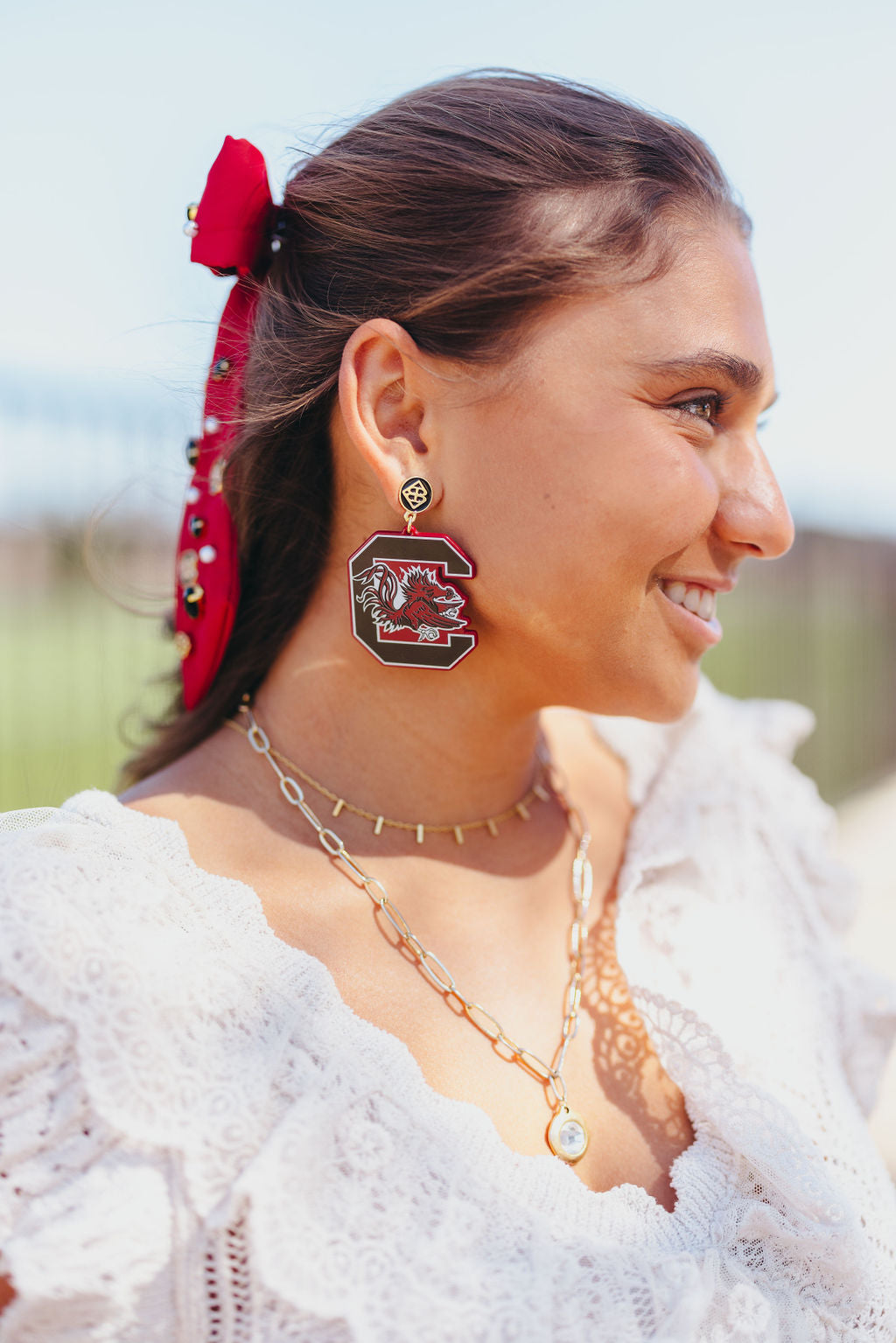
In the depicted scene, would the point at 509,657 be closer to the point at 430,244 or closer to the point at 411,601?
the point at 411,601

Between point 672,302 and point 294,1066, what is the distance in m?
1.21

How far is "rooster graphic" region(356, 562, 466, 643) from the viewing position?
64.0 inches

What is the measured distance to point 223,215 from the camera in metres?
1.75

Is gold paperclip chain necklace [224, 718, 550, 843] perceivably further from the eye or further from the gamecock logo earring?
the eye

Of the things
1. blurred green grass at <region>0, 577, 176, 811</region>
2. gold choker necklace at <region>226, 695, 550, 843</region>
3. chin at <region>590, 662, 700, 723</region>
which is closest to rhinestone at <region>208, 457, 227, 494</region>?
gold choker necklace at <region>226, 695, 550, 843</region>

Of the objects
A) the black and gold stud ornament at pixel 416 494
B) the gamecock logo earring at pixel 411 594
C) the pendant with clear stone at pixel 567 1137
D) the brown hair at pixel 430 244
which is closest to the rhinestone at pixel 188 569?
the brown hair at pixel 430 244

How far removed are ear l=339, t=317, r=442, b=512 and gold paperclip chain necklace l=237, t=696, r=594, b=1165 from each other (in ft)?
1.65

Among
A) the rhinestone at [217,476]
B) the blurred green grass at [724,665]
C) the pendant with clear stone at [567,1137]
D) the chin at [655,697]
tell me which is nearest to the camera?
the pendant with clear stone at [567,1137]

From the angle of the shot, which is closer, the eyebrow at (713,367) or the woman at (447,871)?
the woman at (447,871)

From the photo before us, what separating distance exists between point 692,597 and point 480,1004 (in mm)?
735

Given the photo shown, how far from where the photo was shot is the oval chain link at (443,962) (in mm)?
1583

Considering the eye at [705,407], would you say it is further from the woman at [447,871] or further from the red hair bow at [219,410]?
the red hair bow at [219,410]

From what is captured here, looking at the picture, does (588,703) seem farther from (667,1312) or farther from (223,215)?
(223,215)

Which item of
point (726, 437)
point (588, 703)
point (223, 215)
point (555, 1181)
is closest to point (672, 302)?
point (726, 437)
